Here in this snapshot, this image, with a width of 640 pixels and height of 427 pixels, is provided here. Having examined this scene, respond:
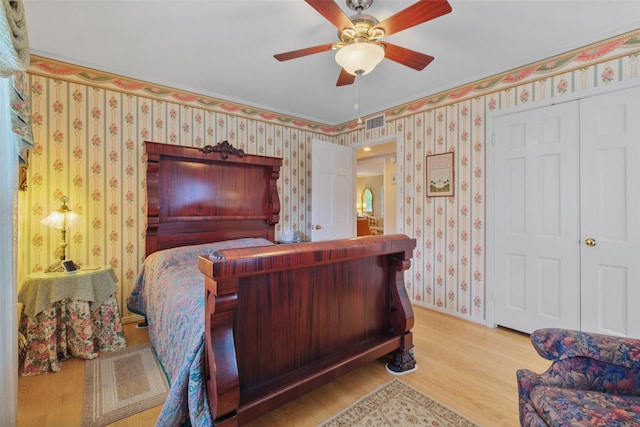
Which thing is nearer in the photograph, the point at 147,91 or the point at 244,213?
the point at 147,91

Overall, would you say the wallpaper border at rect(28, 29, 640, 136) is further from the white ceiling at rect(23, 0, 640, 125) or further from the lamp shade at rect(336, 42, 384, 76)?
the lamp shade at rect(336, 42, 384, 76)

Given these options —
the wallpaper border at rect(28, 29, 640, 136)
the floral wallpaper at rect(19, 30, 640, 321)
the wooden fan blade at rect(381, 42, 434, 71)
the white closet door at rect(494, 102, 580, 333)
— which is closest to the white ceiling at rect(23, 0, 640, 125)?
the wallpaper border at rect(28, 29, 640, 136)

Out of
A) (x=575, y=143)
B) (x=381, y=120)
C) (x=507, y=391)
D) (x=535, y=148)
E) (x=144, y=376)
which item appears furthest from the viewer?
(x=381, y=120)

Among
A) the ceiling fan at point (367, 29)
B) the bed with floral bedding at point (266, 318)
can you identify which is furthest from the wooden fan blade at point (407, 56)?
the bed with floral bedding at point (266, 318)

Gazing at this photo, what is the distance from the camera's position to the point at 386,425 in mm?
1569

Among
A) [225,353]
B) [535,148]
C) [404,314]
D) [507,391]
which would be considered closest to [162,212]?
[225,353]

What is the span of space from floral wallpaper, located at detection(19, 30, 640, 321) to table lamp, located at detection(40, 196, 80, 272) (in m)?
0.19

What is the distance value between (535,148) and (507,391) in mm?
2075

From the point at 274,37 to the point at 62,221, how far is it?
230 cm

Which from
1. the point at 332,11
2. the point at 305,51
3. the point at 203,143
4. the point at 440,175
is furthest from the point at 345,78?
the point at 203,143

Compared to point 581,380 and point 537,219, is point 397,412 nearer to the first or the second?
point 581,380

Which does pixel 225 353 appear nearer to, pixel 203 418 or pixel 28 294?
pixel 203 418

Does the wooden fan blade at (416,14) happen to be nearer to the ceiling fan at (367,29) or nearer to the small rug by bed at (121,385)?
the ceiling fan at (367,29)

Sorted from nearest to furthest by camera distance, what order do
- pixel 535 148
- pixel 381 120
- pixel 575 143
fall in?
1. pixel 575 143
2. pixel 535 148
3. pixel 381 120
